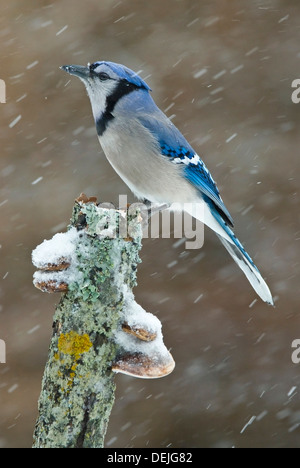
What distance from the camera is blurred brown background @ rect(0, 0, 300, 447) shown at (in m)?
4.68

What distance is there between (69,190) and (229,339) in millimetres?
1566

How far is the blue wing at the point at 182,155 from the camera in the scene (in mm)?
2791

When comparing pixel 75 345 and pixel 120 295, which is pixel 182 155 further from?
pixel 75 345

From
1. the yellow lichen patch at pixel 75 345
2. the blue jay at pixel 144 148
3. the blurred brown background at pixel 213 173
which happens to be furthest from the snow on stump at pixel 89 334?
the blurred brown background at pixel 213 173

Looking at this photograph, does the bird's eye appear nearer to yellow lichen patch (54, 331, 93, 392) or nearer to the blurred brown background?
yellow lichen patch (54, 331, 93, 392)

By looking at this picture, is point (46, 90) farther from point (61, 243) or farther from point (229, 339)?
point (61, 243)

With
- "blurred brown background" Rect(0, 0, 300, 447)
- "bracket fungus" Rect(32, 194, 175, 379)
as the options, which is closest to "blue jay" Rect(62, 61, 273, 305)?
"bracket fungus" Rect(32, 194, 175, 379)

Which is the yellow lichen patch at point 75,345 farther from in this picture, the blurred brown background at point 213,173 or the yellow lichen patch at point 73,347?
the blurred brown background at point 213,173

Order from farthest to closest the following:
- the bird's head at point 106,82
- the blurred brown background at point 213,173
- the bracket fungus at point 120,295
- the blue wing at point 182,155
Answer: the blurred brown background at point 213,173 → the blue wing at point 182,155 → the bird's head at point 106,82 → the bracket fungus at point 120,295

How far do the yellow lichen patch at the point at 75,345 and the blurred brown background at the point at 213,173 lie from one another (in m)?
2.89

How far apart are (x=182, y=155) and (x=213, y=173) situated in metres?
1.90

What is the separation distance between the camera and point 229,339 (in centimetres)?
490

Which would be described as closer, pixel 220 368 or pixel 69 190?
pixel 69 190

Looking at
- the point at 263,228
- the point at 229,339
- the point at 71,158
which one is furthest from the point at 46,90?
the point at 229,339
